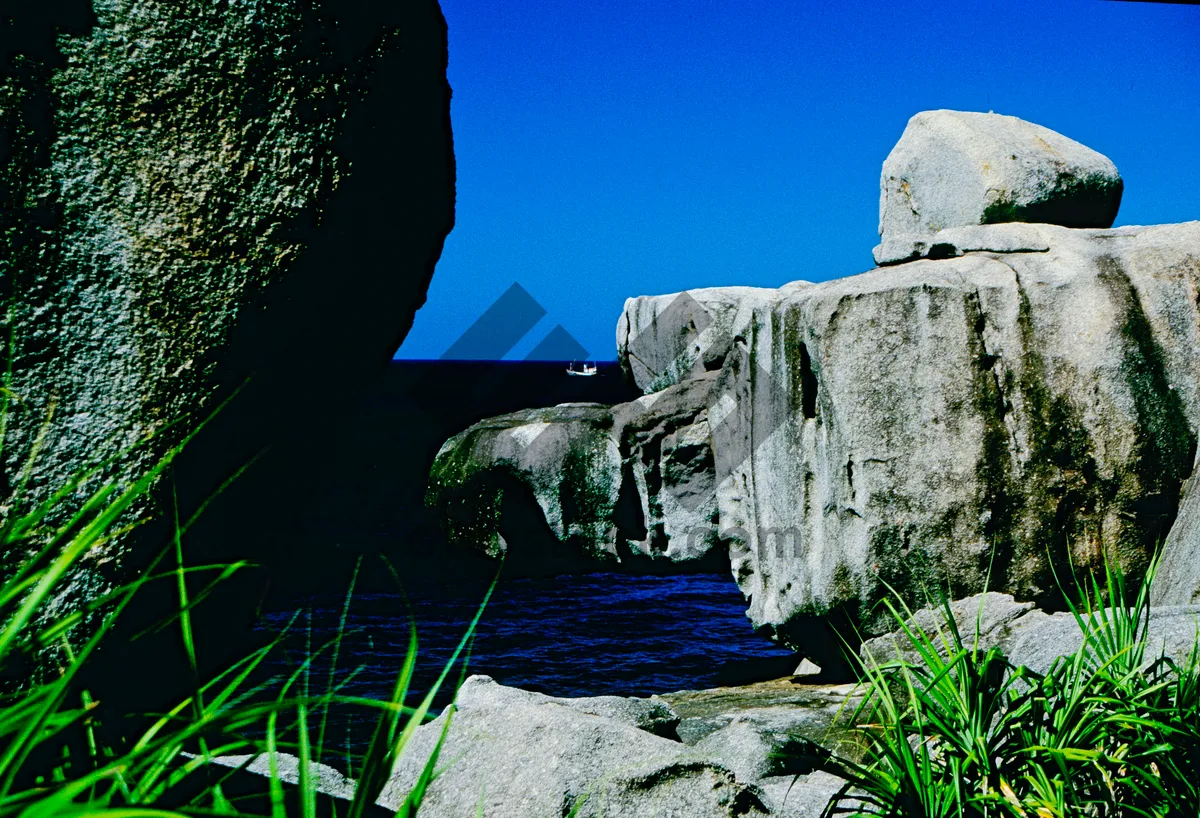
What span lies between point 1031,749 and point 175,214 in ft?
9.56

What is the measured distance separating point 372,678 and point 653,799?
334 inches

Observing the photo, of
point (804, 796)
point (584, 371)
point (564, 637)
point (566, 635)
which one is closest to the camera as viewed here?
point (804, 796)

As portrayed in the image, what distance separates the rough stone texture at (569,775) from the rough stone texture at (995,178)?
22.8ft

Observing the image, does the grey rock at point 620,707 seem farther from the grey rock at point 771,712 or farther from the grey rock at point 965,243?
the grey rock at point 965,243

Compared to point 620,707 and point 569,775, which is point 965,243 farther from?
point 569,775

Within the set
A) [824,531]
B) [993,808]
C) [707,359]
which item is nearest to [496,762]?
[993,808]

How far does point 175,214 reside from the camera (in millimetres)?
2314

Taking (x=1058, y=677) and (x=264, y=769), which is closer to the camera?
(x=264, y=769)

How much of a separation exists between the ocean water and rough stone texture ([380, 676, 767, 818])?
185 inches

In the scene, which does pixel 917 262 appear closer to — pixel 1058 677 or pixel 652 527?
pixel 652 527

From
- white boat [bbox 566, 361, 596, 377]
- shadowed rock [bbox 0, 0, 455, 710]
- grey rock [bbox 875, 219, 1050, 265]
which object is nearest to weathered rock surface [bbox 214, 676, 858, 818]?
shadowed rock [bbox 0, 0, 455, 710]

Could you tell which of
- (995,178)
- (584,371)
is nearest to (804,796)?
(995,178)

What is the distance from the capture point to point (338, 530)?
26703mm

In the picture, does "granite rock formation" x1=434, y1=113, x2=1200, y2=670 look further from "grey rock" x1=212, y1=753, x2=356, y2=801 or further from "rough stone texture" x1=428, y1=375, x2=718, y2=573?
"grey rock" x1=212, y1=753, x2=356, y2=801
